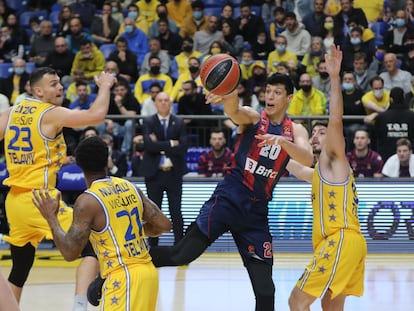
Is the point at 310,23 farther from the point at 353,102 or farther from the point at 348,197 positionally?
the point at 348,197

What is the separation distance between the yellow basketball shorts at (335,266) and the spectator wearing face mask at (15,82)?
10.0 meters

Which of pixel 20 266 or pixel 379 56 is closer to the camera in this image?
pixel 20 266

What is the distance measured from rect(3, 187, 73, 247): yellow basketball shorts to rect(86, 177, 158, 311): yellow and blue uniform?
176cm

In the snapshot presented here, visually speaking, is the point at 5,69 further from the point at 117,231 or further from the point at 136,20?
the point at 117,231

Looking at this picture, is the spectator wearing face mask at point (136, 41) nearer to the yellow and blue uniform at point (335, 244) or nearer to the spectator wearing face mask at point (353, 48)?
the spectator wearing face mask at point (353, 48)

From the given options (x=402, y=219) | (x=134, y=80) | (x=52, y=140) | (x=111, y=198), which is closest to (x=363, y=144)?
(x=402, y=219)

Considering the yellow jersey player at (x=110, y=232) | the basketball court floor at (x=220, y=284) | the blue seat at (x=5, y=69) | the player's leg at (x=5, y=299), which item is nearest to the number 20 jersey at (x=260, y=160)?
the yellow jersey player at (x=110, y=232)

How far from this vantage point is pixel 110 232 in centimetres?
556

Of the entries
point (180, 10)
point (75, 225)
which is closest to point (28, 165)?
point (75, 225)

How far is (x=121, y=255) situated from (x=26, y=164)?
218 cm

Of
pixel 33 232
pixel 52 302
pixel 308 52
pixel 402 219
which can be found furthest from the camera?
pixel 308 52

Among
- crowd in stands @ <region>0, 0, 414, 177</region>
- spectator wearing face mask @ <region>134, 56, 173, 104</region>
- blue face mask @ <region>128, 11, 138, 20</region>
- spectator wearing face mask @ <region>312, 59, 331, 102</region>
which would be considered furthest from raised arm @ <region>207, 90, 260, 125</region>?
blue face mask @ <region>128, 11, 138, 20</region>

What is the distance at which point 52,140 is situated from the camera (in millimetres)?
7535

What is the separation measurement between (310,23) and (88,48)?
399 cm
